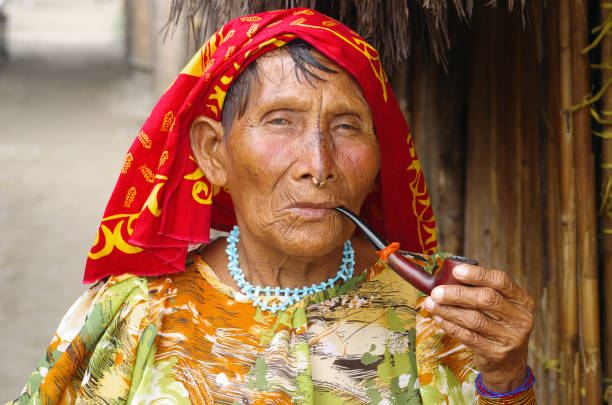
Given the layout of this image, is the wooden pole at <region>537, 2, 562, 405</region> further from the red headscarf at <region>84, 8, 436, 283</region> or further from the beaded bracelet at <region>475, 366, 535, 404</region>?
the beaded bracelet at <region>475, 366, 535, 404</region>

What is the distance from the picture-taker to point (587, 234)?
1947 millimetres

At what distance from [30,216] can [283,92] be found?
17.1 feet

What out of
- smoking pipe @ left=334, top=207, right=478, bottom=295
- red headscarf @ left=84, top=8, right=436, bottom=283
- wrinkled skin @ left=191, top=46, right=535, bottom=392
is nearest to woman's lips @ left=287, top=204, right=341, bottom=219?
wrinkled skin @ left=191, top=46, right=535, bottom=392

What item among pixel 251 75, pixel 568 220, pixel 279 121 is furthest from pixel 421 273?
pixel 568 220

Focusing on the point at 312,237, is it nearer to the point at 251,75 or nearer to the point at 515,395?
the point at 251,75

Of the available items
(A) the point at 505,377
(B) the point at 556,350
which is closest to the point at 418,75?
(B) the point at 556,350

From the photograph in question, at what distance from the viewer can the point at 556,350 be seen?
2.25m

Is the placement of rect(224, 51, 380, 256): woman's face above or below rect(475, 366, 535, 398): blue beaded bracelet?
above

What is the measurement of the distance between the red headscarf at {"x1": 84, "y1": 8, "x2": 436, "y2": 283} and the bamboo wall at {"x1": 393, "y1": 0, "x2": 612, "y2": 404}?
1.75 ft

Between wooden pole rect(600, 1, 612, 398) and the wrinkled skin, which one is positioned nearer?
the wrinkled skin

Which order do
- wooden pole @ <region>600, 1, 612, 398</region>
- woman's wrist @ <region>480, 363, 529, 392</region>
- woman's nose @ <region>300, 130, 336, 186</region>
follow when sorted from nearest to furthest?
woman's wrist @ <region>480, 363, 529, 392</region> < woman's nose @ <region>300, 130, 336, 186</region> < wooden pole @ <region>600, 1, 612, 398</region>

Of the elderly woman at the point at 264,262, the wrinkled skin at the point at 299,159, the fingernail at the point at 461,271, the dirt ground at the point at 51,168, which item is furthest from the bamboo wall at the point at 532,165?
the dirt ground at the point at 51,168

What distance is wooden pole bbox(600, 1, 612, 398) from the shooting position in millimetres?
1892

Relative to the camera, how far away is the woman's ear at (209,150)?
70.5 inches
